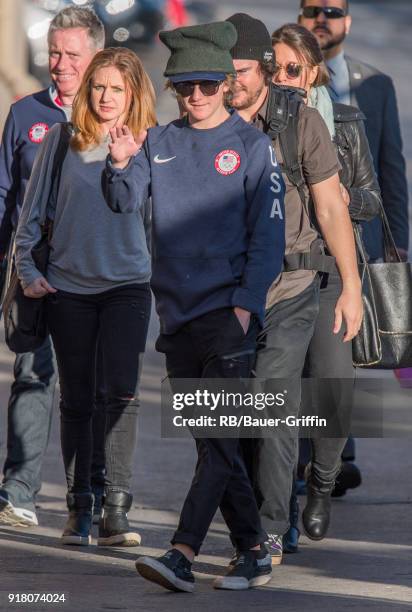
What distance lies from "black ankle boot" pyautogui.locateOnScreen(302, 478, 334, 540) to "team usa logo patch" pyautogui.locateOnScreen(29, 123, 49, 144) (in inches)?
73.9

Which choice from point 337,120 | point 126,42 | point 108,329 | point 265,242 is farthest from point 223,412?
point 126,42

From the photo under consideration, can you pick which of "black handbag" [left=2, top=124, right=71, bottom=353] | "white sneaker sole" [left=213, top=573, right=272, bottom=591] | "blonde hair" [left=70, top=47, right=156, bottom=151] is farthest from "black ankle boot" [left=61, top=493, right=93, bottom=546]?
"blonde hair" [left=70, top=47, right=156, bottom=151]

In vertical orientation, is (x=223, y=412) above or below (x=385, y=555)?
above

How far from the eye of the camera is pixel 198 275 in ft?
19.2

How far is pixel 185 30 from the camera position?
19.3ft

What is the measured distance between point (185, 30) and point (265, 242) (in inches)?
31.4

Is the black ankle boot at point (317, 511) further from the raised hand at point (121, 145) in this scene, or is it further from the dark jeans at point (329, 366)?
the raised hand at point (121, 145)

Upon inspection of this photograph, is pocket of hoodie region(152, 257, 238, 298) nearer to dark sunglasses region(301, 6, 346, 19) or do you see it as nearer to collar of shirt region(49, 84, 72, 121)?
collar of shirt region(49, 84, 72, 121)

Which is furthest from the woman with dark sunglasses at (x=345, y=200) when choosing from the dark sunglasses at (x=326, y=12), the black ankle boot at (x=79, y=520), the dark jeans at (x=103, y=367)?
the dark sunglasses at (x=326, y=12)

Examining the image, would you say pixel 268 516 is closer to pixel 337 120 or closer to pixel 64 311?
pixel 64 311

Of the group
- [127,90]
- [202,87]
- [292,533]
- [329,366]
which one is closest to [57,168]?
[127,90]

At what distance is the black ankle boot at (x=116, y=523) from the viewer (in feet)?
22.3

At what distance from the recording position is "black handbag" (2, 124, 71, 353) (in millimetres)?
6750

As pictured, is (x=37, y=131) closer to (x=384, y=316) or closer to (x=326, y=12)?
(x=384, y=316)
